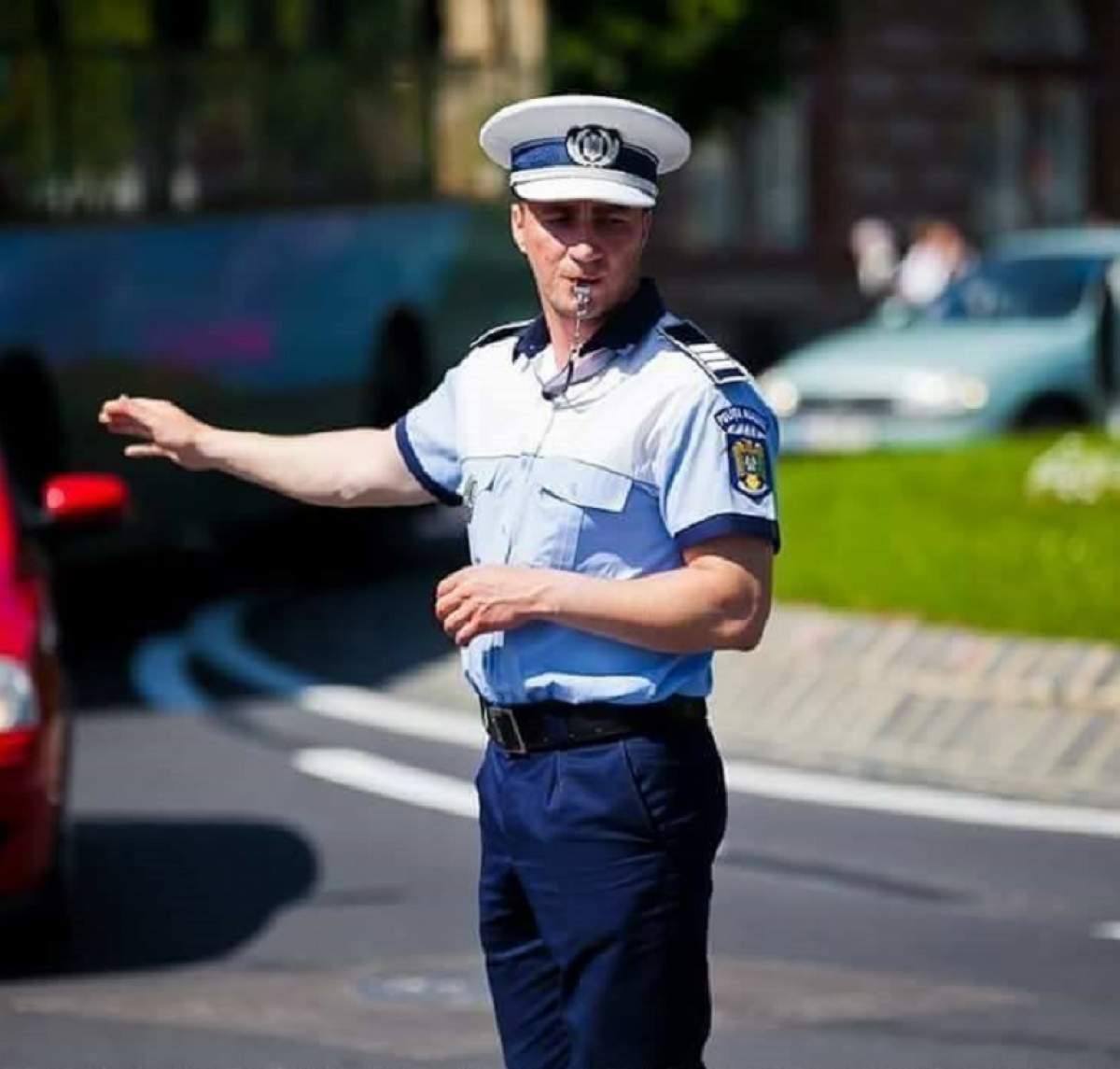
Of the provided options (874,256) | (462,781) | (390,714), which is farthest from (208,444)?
(874,256)

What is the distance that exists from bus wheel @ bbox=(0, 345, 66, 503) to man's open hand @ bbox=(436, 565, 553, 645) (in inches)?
407

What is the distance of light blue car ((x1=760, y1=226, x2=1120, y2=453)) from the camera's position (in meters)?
21.9

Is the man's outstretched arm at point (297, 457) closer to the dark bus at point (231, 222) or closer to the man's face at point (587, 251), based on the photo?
the man's face at point (587, 251)

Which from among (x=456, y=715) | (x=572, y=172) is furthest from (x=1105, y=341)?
(x=572, y=172)

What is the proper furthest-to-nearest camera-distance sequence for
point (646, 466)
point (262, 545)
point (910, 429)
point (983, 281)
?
point (983, 281)
point (910, 429)
point (262, 545)
point (646, 466)

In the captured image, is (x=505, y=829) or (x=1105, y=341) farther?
(x=1105, y=341)

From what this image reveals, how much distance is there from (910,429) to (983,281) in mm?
2269

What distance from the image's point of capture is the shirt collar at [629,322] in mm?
5305

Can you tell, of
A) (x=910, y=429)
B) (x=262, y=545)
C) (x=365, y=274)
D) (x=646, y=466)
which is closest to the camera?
(x=646, y=466)

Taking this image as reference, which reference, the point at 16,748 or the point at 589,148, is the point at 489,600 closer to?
the point at 589,148

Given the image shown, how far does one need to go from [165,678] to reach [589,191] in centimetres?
979

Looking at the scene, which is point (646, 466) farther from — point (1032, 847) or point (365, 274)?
point (365, 274)

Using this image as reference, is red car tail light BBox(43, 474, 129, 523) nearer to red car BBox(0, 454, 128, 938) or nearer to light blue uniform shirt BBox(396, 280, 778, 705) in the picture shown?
red car BBox(0, 454, 128, 938)

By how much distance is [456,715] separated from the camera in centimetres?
1348
